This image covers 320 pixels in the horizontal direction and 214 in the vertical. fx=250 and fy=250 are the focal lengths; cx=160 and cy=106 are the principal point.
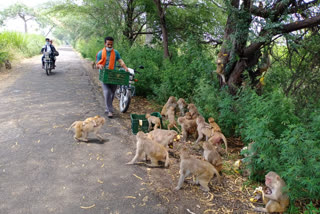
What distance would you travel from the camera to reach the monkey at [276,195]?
12.6 feet

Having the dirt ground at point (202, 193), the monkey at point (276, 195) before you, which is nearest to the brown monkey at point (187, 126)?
the dirt ground at point (202, 193)

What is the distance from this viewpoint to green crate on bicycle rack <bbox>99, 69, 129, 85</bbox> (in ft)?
24.2

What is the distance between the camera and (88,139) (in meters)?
6.34

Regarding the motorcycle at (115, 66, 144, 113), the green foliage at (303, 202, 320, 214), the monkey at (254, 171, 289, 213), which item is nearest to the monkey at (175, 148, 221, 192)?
the monkey at (254, 171, 289, 213)

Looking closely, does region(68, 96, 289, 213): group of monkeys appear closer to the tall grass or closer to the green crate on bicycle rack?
the green crate on bicycle rack

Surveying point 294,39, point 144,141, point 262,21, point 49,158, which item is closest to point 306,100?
point 294,39

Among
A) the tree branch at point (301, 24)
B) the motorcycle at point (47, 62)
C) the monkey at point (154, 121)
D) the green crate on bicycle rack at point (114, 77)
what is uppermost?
the tree branch at point (301, 24)

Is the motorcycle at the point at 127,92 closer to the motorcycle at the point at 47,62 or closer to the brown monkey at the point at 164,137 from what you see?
the brown monkey at the point at 164,137

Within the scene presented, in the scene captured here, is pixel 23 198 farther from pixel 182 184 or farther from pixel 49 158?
pixel 182 184

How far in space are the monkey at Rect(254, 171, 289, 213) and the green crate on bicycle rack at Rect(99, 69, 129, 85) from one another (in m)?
5.04

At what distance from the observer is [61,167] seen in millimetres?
4969

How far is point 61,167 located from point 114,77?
3336 mm

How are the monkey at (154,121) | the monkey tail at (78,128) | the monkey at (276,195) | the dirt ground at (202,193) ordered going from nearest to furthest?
1. the monkey at (276,195)
2. the dirt ground at (202,193)
3. the monkey tail at (78,128)
4. the monkey at (154,121)

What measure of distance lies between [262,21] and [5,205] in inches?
267
